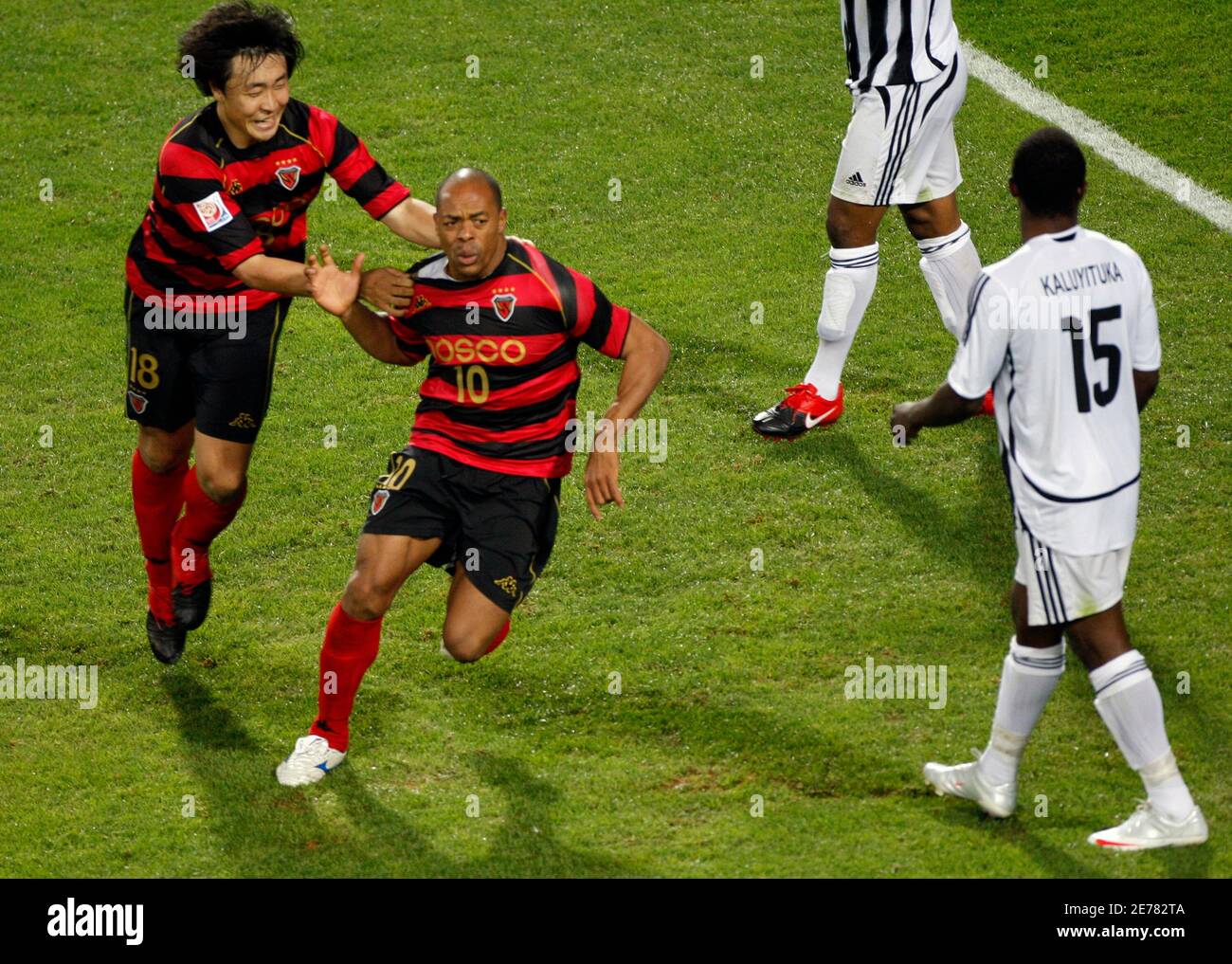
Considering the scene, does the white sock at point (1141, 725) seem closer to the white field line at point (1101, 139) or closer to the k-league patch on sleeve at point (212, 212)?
the k-league patch on sleeve at point (212, 212)

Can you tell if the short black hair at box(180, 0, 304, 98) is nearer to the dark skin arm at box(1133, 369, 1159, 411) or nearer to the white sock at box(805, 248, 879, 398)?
the white sock at box(805, 248, 879, 398)

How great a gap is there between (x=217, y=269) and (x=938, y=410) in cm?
308

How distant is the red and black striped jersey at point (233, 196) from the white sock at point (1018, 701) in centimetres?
325

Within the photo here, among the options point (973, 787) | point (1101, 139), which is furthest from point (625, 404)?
point (1101, 139)

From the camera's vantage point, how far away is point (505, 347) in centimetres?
600

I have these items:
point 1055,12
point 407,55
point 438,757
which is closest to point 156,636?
point 438,757

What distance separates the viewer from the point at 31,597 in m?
7.43

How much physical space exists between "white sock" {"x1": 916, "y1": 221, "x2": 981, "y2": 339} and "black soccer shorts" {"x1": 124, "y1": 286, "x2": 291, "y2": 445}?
3.46 m

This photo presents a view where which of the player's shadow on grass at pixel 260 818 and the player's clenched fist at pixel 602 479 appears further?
the player's clenched fist at pixel 602 479

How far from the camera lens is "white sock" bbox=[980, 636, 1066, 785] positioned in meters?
5.37

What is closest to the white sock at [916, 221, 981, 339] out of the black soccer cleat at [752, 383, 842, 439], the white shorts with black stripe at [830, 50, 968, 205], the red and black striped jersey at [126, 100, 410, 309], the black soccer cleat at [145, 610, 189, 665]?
the white shorts with black stripe at [830, 50, 968, 205]

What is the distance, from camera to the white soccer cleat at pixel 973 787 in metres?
5.55

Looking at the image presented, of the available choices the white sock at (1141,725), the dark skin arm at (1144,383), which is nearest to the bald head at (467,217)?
the dark skin arm at (1144,383)
